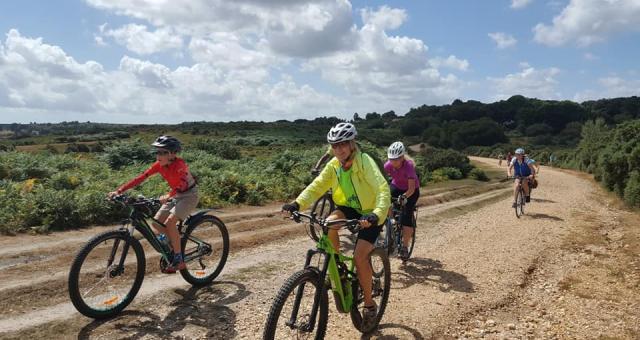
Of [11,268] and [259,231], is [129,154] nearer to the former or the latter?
[259,231]

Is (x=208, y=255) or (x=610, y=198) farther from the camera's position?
(x=610, y=198)

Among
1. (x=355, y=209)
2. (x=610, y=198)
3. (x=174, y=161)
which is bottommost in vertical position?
(x=610, y=198)

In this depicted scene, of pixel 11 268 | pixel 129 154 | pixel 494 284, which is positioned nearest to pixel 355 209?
pixel 494 284

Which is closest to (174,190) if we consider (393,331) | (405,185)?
(393,331)

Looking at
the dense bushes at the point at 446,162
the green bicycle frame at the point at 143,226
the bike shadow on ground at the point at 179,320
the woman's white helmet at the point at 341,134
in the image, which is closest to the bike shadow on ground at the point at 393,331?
the bike shadow on ground at the point at 179,320

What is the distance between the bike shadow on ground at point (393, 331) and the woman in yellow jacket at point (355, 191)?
0.46 m

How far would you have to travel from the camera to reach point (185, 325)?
625 centimetres

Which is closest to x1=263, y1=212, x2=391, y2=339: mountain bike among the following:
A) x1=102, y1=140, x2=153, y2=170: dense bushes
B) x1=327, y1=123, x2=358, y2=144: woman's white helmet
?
x1=327, y1=123, x2=358, y2=144: woman's white helmet

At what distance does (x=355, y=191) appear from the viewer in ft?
18.4

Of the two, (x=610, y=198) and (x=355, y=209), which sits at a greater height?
(x=355, y=209)

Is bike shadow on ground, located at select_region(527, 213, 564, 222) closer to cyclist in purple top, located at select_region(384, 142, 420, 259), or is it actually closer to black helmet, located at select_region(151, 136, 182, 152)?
cyclist in purple top, located at select_region(384, 142, 420, 259)

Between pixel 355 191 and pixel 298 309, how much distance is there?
157cm

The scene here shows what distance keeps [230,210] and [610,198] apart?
64.8 ft

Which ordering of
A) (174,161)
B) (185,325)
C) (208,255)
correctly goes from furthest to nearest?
(208,255) < (174,161) < (185,325)
